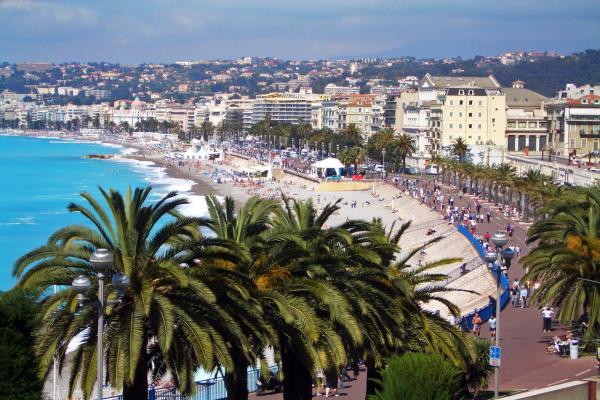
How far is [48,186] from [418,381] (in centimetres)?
8846

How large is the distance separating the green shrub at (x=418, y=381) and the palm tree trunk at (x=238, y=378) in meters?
2.81

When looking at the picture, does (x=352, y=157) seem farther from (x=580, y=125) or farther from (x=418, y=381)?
(x=418, y=381)

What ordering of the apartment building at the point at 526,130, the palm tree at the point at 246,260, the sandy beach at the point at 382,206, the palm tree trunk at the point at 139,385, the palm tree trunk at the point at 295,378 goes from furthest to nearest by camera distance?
the apartment building at the point at 526,130 → the sandy beach at the point at 382,206 → the palm tree trunk at the point at 295,378 → the palm tree at the point at 246,260 → the palm tree trunk at the point at 139,385

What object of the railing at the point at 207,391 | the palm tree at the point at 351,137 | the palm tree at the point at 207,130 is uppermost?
the palm tree at the point at 207,130

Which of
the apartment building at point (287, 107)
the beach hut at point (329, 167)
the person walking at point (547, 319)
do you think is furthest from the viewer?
the apartment building at point (287, 107)

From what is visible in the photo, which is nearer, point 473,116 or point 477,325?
point 477,325

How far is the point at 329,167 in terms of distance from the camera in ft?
270

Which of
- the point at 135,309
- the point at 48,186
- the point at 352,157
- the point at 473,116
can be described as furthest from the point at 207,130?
the point at 135,309

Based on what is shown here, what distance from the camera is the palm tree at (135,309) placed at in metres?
12.1

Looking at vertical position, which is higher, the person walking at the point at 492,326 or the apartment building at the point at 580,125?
the apartment building at the point at 580,125

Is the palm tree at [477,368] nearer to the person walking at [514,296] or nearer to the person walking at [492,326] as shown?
the person walking at [492,326]

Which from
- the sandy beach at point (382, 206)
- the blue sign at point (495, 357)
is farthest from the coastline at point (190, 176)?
the blue sign at point (495, 357)

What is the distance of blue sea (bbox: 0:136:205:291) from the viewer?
58000mm

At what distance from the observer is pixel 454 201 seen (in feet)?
200
